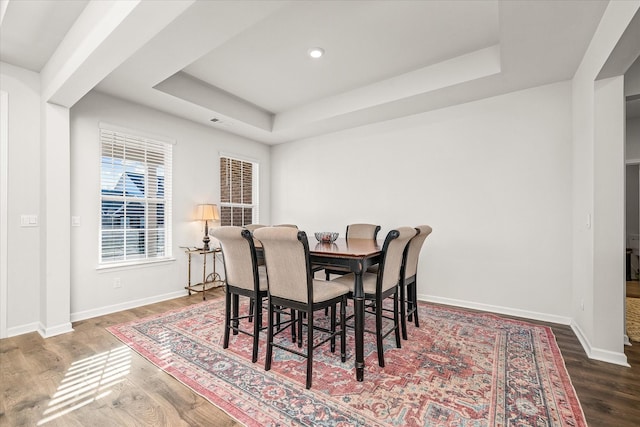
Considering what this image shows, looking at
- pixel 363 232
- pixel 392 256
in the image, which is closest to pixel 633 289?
pixel 363 232

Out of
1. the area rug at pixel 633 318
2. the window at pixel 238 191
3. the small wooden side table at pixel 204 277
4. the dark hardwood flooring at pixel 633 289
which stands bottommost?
the dark hardwood flooring at pixel 633 289

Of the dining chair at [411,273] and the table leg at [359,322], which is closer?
the table leg at [359,322]

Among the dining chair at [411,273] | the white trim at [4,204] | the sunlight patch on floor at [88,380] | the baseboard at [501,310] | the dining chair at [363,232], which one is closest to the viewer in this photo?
the sunlight patch on floor at [88,380]

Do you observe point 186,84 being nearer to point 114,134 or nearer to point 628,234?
point 114,134

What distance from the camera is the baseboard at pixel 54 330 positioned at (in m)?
2.86

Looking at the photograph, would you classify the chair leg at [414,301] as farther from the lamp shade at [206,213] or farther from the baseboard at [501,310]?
the lamp shade at [206,213]

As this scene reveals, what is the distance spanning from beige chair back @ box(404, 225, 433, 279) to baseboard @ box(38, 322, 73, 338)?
3392mm

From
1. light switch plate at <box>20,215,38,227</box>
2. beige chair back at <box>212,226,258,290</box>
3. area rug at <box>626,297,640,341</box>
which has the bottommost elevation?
area rug at <box>626,297,640,341</box>

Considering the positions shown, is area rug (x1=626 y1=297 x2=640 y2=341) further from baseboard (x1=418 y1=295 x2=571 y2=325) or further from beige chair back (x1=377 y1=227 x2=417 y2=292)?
beige chair back (x1=377 y1=227 x2=417 y2=292)

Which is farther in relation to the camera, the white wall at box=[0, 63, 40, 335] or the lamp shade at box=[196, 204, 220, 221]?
the lamp shade at box=[196, 204, 220, 221]

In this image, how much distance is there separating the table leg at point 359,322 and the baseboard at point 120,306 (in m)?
3.11

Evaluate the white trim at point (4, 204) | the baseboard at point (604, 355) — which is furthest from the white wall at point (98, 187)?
the baseboard at point (604, 355)

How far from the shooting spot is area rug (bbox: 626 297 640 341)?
108 inches

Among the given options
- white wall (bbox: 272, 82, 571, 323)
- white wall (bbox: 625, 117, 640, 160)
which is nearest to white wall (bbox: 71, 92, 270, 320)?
white wall (bbox: 272, 82, 571, 323)
